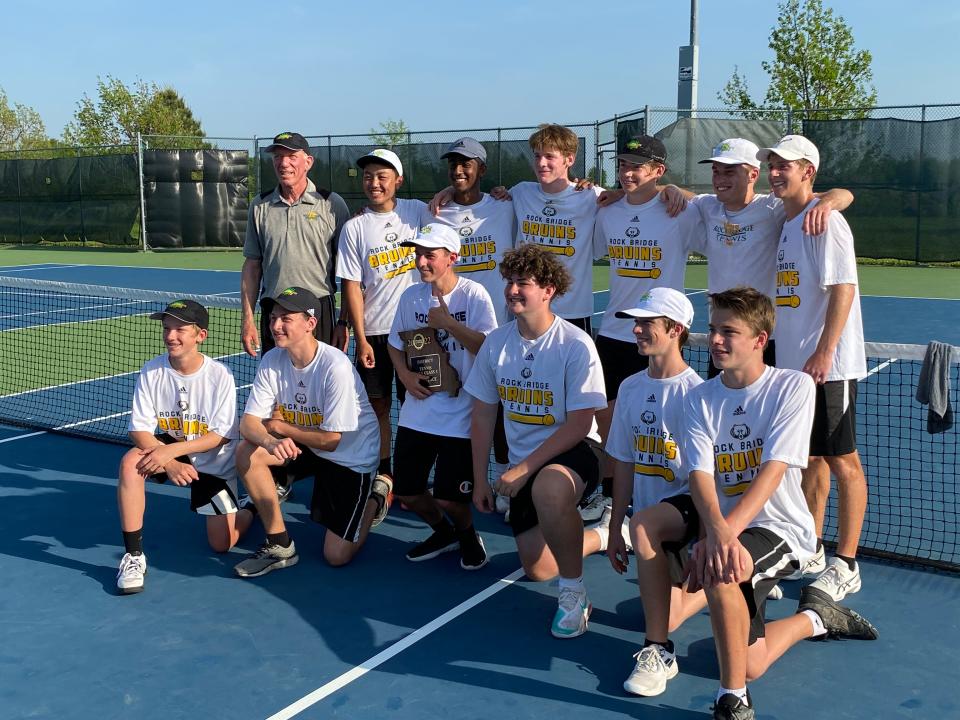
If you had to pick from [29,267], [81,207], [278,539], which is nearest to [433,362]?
[278,539]

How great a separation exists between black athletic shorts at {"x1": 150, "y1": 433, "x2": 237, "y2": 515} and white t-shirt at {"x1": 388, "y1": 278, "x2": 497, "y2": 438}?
106cm

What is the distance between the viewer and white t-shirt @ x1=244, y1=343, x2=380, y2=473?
5.10 meters

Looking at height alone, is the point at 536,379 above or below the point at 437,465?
above

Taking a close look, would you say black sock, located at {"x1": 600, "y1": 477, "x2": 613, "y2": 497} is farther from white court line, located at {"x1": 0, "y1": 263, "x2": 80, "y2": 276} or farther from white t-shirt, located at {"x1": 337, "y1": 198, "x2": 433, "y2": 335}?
white court line, located at {"x1": 0, "y1": 263, "x2": 80, "y2": 276}

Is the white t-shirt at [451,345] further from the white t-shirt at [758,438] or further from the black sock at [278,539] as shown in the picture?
the white t-shirt at [758,438]

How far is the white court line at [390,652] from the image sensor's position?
367 cm

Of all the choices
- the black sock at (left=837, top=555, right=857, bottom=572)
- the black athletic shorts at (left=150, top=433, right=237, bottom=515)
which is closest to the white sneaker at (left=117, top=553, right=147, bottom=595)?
the black athletic shorts at (left=150, top=433, right=237, bottom=515)

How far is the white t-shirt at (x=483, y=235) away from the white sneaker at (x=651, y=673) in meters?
2.65

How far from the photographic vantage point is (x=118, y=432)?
7684 millimetres

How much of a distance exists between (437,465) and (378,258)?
4.61ft

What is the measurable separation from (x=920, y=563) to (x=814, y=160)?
2.14 m

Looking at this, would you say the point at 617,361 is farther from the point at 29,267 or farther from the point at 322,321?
the point at 29,267

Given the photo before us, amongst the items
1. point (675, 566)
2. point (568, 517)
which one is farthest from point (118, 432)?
point (675, 566)

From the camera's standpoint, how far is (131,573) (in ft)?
15.8
